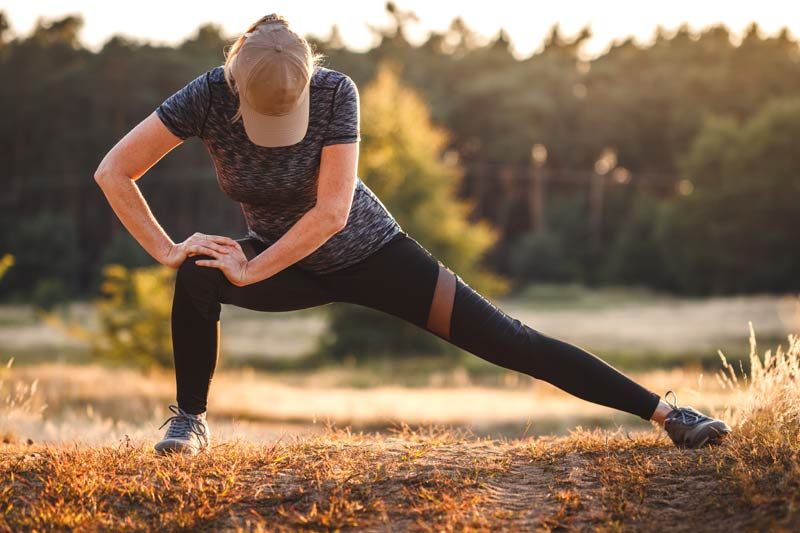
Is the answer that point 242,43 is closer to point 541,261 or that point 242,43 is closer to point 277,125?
point 277,125

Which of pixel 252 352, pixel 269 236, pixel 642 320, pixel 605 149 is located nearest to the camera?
pixel 269 236

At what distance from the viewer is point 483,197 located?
60.3 meters

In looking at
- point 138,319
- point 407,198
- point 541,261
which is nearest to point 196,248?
point 138,319

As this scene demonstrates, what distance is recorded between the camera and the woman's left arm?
370 cm

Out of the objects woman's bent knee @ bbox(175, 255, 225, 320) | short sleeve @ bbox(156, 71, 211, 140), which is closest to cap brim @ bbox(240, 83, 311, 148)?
short sleeve @ bbox(156, 71, 211, 140)

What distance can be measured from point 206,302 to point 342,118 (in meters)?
0.98

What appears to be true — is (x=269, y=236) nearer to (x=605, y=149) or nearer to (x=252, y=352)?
(x=252, y=352)

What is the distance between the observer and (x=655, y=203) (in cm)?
5219

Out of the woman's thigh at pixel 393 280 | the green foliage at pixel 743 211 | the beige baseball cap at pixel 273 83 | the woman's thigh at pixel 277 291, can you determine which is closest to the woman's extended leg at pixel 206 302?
the woman's thigh at pixel 277 291

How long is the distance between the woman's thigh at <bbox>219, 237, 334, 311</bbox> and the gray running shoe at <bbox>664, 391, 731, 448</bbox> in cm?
164

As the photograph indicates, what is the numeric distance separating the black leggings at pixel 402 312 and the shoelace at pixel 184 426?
39 mm

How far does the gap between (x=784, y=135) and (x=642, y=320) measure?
1449 cm

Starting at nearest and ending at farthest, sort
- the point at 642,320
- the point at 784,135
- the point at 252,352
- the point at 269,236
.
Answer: the point at 269,236 → the point at 252,352 → the point at 642,320 → the point at 784,135

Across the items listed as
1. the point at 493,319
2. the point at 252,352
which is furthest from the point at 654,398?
the point at 252,352
